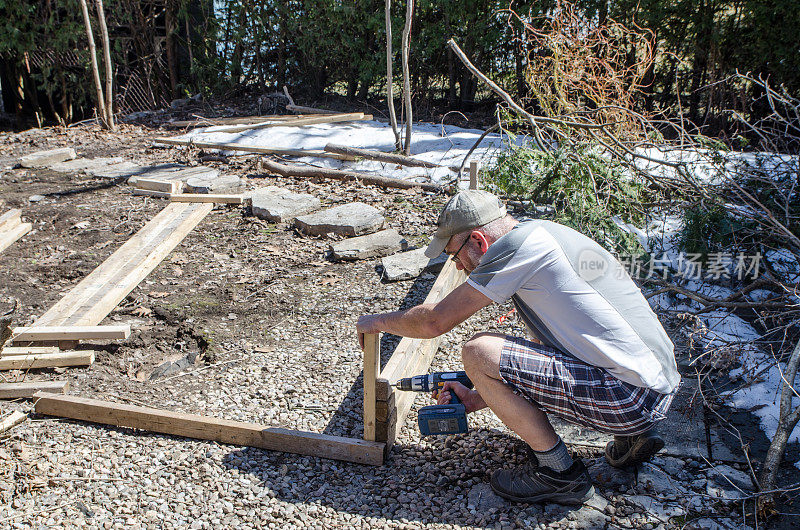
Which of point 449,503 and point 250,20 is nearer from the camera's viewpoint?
point 449,503

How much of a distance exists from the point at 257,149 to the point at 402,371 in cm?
567

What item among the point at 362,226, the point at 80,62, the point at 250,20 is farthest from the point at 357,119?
the point at 80,62

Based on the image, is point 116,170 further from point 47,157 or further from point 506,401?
point 506,401

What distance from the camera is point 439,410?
2871 mm

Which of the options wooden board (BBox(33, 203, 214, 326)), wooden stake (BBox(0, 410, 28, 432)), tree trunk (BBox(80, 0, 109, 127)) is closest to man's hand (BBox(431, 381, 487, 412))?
wooden stake (BBox(0, 410, 28, 432))

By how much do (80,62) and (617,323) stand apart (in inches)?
410

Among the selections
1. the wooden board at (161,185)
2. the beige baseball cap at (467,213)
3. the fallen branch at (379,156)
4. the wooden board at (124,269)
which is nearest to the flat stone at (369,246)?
the wooden board at (124,269)

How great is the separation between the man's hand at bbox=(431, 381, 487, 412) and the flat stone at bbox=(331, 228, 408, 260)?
8.27ft

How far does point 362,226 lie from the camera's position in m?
5.79

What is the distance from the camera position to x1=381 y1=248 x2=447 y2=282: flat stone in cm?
497

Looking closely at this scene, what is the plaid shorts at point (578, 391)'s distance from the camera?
2473mm

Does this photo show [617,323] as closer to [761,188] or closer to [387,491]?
[387,491]

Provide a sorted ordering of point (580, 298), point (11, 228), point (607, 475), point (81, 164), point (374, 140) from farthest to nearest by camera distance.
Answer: point (374, 140), point (81, 164), point (11, 228), point (607, 475), point (580, 298)

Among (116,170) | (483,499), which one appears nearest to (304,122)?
(116,170)
